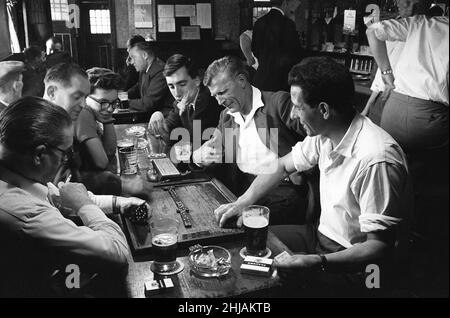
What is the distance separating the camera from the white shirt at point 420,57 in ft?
3.73

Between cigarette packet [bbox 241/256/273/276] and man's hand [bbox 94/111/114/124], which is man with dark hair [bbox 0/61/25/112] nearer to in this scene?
man's hand [bbox 94/111/114/124]

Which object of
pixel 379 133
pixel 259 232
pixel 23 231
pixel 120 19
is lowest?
pixel 259 232

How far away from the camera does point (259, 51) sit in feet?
13.1

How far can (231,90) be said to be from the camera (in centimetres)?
255

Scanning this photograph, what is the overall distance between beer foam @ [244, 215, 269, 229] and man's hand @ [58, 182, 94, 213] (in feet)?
1.95

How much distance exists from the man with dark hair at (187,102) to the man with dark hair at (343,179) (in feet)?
4.68

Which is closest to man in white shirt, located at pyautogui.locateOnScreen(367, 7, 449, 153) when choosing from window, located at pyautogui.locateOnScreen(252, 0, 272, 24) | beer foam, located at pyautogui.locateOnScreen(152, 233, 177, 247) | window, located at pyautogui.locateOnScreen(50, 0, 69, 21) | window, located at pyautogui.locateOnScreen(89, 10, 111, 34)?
beer foam, located at pyautogui.locateOnScreen(152, 233, 177, 247)

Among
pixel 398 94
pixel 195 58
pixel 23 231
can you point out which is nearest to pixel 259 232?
pixel 23 231

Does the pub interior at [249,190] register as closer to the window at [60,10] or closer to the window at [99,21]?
the window at [60,10]

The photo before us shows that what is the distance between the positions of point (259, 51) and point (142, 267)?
3.04m

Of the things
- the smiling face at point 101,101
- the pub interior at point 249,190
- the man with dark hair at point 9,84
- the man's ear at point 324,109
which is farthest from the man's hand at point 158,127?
the man's ear at point 324,109

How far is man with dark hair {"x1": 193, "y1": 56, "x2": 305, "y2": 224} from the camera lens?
2.42 metres
